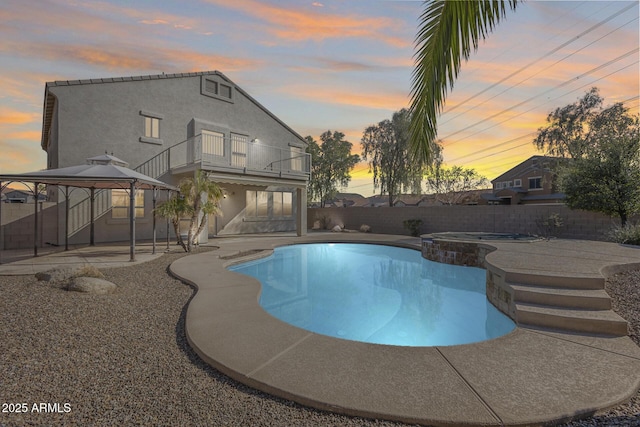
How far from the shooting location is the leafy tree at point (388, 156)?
79.2 ft

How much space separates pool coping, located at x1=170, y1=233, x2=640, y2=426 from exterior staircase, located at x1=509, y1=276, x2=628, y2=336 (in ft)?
0.76

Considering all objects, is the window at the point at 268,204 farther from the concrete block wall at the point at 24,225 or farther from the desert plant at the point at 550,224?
the desert plant at the point at 550,224

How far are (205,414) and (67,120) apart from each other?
1383 centimetres

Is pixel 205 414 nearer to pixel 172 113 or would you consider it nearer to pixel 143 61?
pixel 143 61

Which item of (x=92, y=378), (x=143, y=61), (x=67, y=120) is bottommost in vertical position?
(x=92, y=378)

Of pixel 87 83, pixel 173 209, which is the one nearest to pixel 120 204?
pixel 173 209

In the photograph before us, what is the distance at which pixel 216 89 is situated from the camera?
16.0m

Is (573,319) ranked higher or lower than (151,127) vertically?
lower

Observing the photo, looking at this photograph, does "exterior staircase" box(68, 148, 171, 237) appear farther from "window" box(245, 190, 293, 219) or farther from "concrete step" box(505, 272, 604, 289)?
"concrete step" box(505, 272, 604, 289)

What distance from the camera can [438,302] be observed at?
261 inches

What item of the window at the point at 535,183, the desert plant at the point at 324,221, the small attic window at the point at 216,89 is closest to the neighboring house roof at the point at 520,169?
the window at the point at 535,183

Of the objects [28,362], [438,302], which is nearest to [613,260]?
[438,302]

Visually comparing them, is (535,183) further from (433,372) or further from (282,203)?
(433,372)

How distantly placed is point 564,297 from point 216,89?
17.0 metres
